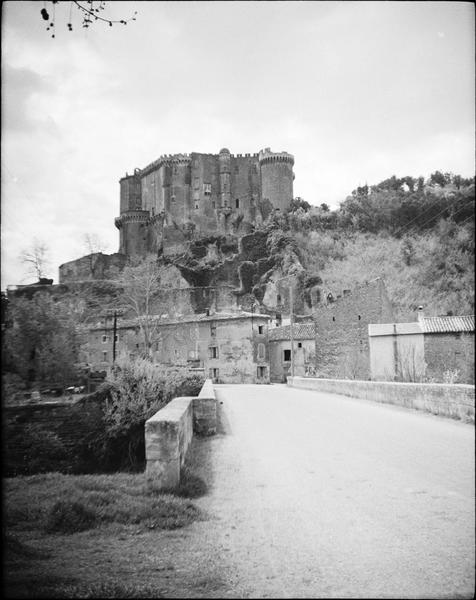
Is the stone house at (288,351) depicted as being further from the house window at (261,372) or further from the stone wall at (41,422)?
the stone wall at (41,422)

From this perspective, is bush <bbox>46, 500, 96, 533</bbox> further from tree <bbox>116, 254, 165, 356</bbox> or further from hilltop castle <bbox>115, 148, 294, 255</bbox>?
hilltop castle <bbox>115, 148, 294, 255</bbox>

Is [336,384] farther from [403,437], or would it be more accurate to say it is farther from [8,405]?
[8,405]

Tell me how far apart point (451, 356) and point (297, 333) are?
30.0 meters

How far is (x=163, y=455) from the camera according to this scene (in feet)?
16.8

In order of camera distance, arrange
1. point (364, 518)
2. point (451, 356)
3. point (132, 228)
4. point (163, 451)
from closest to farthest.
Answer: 1. point (364, 518)
2. point (451, 356)
3. point (163, 451)
4. point (132, 228)

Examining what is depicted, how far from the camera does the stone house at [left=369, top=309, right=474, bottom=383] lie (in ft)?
10.4

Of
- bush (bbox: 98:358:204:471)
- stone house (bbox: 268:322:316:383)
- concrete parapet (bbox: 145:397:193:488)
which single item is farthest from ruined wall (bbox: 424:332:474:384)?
stone house (bbox: 268:322:316:383)

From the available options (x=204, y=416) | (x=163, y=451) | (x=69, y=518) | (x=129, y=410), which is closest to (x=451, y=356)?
(x=163, y=451)

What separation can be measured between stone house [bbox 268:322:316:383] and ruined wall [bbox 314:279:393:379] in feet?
31.0

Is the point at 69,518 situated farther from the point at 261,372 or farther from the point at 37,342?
the point at 261,372

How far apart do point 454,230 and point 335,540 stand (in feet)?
6.65

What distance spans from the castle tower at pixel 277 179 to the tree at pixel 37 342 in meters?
61.0

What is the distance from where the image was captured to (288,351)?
35344 millimetres

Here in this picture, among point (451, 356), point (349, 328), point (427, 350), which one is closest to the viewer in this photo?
point (451, 356)
